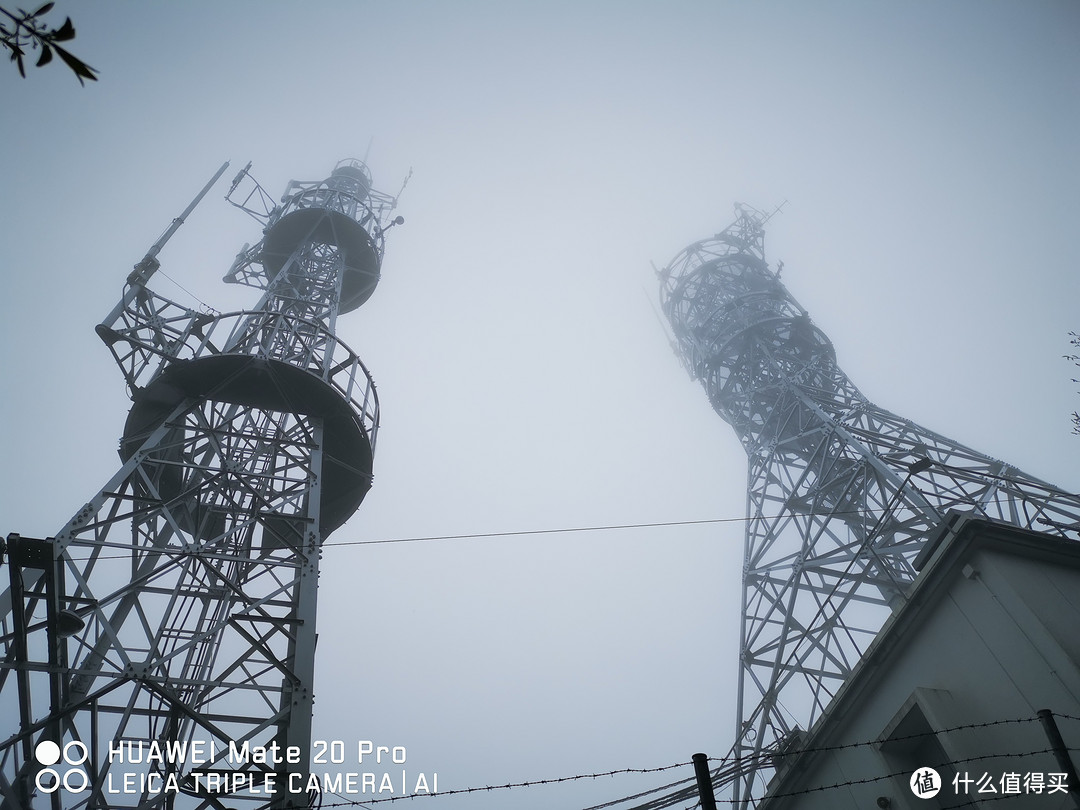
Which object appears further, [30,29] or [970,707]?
[970,707]

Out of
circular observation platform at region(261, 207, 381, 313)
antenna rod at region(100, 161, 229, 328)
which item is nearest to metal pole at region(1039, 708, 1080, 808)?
antenna rod at region(100, 161, 229, 328)

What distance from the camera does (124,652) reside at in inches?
276

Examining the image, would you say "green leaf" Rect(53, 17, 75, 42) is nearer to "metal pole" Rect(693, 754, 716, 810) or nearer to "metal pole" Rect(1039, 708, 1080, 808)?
"metal pole" Rect(693, 754, 716, 810)

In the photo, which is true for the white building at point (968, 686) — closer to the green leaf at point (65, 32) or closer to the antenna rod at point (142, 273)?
the green leaf at point (65, 32)

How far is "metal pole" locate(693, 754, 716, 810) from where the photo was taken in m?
4.90

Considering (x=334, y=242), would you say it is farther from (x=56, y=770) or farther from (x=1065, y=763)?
(x=1065, y=763)

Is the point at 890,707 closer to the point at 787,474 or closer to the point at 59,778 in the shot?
the point at 787,474

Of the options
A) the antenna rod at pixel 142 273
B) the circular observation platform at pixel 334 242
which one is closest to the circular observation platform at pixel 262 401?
the antenna rod at pixel 142 273

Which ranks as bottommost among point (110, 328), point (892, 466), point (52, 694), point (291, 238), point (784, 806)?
point (784, 806)

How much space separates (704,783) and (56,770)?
22.6ft

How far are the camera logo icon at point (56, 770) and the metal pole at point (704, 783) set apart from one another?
658 centimetres

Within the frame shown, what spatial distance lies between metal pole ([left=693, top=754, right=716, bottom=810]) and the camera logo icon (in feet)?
21.6

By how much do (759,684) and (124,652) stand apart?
12.8m

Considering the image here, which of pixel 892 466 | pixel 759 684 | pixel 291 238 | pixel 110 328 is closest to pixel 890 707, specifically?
pixel 759 684
